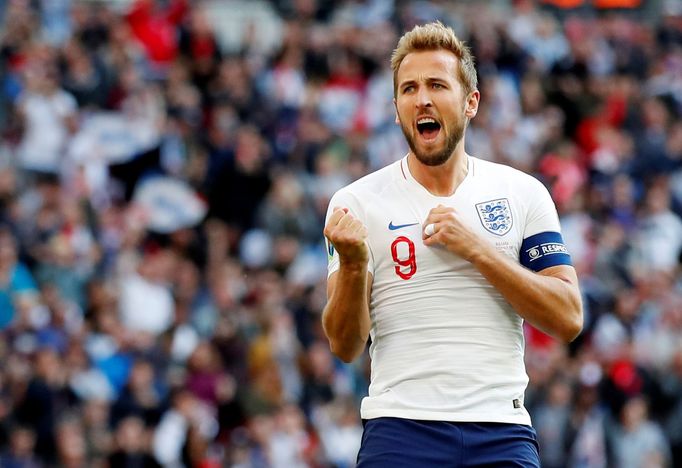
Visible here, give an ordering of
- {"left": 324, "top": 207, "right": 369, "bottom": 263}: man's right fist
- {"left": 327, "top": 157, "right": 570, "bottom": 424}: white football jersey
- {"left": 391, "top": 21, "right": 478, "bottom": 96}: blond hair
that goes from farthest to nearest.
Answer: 1. {"left": 391, "top": 21, "right": 478, "bottom": 96}: blond hair
2. {"left": 327, "top": 157, "right": 570, "bottom": 424}: white football jersey
3. {"left": 324, "top": 207, "right": 369, "bottom": 263}: man's right fist

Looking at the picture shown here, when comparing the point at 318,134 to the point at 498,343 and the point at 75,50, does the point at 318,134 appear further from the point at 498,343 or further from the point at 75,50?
the point at 498,343

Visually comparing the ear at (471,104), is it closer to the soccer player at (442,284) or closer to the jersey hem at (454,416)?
the soccer player at (442,284)

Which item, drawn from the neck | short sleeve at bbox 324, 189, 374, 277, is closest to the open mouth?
the neck

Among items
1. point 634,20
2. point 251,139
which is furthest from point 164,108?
point 634,20

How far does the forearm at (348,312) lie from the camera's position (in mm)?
5023

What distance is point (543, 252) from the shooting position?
529 centimetres

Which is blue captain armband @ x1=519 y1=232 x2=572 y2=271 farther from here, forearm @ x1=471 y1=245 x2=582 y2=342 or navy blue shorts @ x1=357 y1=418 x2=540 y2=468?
navy blue shorts @ x1=357 y1=418 x2=540 y2=468

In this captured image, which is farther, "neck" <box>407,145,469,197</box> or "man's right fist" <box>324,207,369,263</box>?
"neck" <box>407,145,469,197</box>

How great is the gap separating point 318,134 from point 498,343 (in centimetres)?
1112

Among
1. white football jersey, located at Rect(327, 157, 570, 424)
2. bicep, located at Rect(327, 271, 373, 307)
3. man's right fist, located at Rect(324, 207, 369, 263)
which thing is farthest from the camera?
bicep, located at Rect(327, 271, 373, 307)

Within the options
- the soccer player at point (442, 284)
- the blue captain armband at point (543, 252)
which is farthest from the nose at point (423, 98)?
the blue captain armband at point (543, 252)

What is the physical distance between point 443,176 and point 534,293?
681 millimetres

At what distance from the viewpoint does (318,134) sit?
16.1 metres

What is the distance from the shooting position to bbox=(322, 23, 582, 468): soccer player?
5031 millimetres
